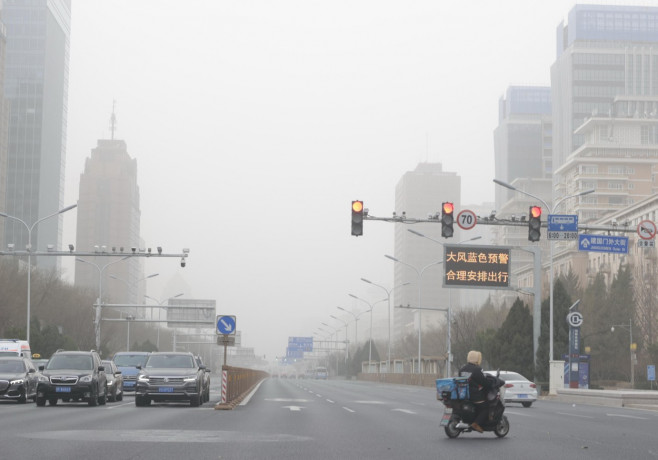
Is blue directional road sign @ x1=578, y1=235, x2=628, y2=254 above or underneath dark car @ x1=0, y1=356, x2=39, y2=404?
above

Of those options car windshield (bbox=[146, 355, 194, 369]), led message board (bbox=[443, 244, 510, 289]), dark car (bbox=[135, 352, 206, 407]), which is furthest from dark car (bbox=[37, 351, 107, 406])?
led message board (bbox=[443, 244, 510, 289])

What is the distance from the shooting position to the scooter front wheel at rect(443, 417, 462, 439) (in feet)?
54.6

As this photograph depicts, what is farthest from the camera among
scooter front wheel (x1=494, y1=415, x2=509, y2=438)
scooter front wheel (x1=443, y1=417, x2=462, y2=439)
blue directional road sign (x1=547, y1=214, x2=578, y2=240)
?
blue directional road sign (x1=547, y1=214, x2=578, y2=240)

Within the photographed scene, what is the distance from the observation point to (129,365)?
4512cm

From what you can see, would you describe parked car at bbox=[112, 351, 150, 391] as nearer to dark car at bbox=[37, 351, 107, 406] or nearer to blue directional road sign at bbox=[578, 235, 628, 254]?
dark car at bbox=[37, 351, 107, 406]

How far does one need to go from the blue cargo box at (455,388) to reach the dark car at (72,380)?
51.4ft

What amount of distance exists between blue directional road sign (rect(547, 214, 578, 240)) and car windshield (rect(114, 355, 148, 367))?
66.0ft

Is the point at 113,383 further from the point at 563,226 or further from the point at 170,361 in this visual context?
the point at 563,226

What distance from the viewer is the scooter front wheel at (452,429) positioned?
655 inches

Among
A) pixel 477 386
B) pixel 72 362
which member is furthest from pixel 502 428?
pixel 72 362

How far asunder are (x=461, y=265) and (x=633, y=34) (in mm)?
152734

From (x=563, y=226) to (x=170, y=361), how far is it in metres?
14.0

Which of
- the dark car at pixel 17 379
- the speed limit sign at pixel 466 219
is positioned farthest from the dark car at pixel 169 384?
the speed limit sign at pixel 466 219

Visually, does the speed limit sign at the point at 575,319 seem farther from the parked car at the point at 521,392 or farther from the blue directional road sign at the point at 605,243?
the blue directional road sign at the point at 605,243
